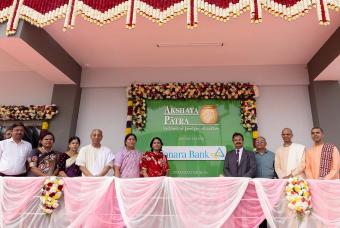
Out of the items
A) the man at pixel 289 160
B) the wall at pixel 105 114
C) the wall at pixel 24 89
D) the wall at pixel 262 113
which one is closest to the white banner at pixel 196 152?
the wall at pixel 262 113

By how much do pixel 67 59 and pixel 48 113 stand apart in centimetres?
101

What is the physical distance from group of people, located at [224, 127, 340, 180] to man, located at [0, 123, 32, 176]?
2.74m

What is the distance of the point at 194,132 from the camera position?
559cm

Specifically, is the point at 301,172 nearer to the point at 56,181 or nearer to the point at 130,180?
the point at 130,180

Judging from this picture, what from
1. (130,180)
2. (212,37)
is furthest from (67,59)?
(130,180)

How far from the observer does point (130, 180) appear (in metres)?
3.38

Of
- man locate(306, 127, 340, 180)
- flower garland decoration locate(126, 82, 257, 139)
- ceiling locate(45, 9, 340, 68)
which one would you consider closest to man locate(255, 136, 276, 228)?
man locate(306, 127, 340, 180)

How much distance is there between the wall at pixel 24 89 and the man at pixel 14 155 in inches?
63.8

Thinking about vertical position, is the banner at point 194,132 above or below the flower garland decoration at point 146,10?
below

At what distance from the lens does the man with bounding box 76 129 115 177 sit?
409cm

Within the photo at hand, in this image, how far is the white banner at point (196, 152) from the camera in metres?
5.41

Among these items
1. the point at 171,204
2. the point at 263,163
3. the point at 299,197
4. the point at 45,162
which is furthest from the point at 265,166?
the point at 45,162

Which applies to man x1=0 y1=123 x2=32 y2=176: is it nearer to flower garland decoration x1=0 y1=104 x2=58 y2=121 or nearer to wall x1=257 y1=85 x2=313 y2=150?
flower garland decoration x1=0 y1=104 x2=58 y2=121

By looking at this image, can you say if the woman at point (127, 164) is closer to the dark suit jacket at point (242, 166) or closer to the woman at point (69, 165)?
the woman at point (69, 165)
